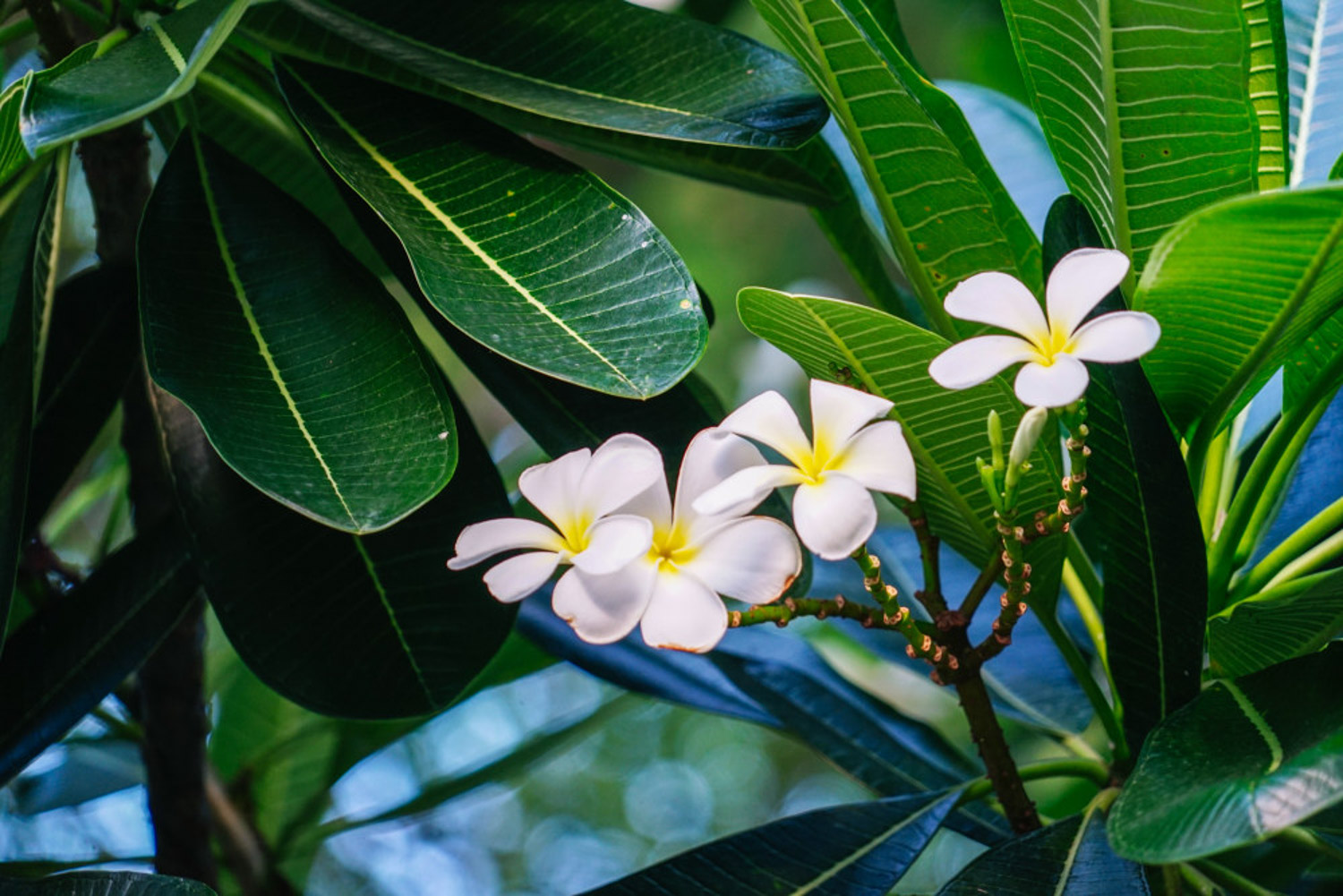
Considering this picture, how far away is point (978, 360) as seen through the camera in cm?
42

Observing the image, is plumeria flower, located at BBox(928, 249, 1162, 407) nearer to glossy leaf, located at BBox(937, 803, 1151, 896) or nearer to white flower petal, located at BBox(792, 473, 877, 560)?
white flower petal, located at BBox(792, 473, 877, 560)

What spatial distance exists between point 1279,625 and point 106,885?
61cm

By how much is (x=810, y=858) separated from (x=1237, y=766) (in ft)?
0.79

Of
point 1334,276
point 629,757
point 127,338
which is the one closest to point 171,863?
point 127,338

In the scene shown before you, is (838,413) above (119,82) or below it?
below

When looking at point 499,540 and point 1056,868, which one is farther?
point 1056,868

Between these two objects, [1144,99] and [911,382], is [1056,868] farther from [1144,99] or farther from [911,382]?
[1144,99]

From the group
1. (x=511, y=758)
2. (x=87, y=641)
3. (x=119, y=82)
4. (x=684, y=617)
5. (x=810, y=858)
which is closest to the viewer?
(x=684, y=617)

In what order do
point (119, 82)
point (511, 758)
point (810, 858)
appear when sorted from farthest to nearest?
1. point (511, 758)
2. point (810, 858)
3. point (119, 82)

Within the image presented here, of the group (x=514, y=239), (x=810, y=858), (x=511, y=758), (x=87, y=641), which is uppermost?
(x=514, y=239)

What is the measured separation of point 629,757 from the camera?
293 cm

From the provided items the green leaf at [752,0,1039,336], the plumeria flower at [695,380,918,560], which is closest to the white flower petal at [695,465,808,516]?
the plumeria flower at [695,380,918,560]

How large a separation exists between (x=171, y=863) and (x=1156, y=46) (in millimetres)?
859

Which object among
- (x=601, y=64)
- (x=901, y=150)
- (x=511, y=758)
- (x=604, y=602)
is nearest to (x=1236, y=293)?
(x=901, y=150)
